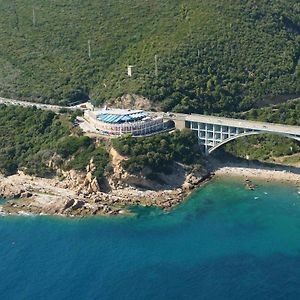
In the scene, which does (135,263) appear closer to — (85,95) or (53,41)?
(85,95)

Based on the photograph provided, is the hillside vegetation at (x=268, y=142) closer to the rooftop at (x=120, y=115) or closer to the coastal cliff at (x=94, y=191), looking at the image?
the coastal cliff at (x=94, y=191)

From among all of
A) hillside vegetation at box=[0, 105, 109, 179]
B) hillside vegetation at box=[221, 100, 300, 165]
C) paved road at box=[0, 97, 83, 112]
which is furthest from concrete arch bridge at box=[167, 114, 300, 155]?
paved road at box=[0, 97, 83, 112]

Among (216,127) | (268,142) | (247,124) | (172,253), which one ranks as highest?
(247,124)

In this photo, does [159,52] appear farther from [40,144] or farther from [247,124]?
[40,144]

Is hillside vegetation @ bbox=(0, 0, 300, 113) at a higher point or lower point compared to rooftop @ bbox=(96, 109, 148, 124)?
higher

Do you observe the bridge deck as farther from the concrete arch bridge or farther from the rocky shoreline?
the rocky shoreline

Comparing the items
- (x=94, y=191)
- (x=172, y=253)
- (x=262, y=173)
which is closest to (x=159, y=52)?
(x=262, y=173)
